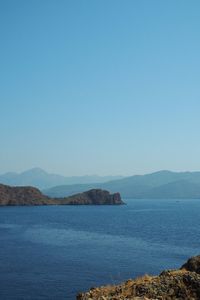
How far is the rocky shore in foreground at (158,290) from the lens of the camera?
23.4m

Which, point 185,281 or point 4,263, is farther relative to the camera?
point 4,263

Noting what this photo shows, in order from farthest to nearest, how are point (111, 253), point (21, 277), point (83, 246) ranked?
point (83, 246) → point (111, 253) → point (21, 277)

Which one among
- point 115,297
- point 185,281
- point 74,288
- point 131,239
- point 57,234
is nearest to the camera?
point 115,297

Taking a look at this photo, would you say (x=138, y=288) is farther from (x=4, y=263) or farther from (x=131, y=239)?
(x=131, y=239)

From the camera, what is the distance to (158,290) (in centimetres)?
2391

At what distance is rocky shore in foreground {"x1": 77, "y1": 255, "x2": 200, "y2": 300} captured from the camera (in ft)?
76.7

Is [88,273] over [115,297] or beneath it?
beneath

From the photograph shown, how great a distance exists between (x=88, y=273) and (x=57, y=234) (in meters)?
70.2

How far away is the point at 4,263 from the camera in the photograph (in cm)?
8588

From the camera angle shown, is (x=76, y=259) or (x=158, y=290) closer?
(x=158, y=290)

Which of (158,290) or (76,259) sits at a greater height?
(158,290)

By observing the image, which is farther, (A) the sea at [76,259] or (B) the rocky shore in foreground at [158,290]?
(A) the sea at [76,259]

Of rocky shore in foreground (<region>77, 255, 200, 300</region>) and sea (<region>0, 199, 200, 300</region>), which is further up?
rocky shore in foreground (<region>77, 255, 200, 300</region>)

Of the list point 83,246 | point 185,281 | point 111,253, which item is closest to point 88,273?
point 111,253
